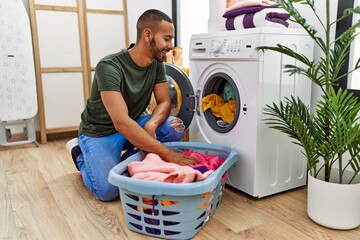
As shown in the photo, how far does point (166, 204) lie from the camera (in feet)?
4.36

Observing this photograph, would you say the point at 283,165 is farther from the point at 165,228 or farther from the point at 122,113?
the point at 122,113

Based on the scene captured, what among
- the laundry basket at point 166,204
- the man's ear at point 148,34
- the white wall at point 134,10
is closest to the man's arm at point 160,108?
the man's ear at point 148,34

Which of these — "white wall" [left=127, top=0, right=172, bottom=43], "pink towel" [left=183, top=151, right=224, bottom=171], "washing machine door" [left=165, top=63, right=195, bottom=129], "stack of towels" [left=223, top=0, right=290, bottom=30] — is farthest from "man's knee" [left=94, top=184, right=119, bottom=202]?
"white wall" [left=127, top=0, right=172, bottom=43]

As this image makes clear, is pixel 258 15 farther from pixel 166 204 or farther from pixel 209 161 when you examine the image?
pixel 166 204

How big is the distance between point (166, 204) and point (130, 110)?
2.48 ft

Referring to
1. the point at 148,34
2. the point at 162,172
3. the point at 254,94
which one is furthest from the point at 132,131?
the point at 254,94

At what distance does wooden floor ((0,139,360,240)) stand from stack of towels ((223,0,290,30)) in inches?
37.4

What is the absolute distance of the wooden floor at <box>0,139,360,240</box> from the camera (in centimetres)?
141

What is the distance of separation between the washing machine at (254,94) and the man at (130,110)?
27 centimetres

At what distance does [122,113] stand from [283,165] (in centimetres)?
94

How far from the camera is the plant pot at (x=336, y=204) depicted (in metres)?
1.39

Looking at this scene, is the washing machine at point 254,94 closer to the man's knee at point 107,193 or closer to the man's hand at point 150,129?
the man's hand at point 150,129

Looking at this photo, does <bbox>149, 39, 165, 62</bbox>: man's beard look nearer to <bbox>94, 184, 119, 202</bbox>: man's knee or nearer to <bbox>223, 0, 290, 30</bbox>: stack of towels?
<bbox>223, 0, 290, 30</bbox>: stack of towels

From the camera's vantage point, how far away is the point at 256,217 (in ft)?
5.13
